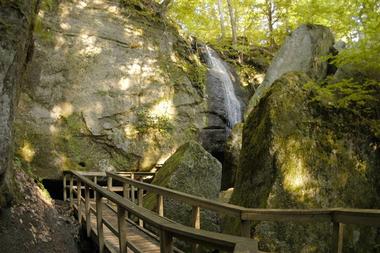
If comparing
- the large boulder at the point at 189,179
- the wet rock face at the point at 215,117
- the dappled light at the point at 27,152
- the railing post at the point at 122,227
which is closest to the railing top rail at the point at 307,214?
the railing post at the point at 122,227

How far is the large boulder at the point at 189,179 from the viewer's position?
7.08 m

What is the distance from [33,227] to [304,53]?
10.3m

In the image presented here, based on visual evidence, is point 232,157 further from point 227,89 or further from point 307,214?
point 307,214

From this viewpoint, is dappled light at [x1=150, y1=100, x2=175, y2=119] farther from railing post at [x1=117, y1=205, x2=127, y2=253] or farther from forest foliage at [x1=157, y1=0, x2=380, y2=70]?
railing post at [x1=117, y1=205, x2=127, y2=253]

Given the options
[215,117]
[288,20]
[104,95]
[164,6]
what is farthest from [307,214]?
[288,20]

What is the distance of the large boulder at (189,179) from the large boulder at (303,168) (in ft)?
5.28

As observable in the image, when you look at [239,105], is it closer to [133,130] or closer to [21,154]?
[133,130]

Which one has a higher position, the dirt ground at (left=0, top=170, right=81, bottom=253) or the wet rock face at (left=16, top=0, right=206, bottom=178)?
the wet rock face at (left=16, top=0, right=206, bottom=178)

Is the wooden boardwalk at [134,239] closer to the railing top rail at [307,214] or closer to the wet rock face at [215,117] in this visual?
the railing top rail at [307,214]

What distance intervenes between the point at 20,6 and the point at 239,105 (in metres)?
10.3

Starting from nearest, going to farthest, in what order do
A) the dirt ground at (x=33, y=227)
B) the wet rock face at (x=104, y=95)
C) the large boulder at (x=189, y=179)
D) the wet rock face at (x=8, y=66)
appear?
the dirt ground at (x=33, y=227) < the wet rock face at (x=8, y=66) < the large boulder at (x=189, y=179) < the wet rock face at (x=104, y=95)

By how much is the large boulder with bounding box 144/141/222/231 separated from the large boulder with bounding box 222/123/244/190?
12.5ft

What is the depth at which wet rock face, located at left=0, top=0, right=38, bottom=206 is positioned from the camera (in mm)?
5258

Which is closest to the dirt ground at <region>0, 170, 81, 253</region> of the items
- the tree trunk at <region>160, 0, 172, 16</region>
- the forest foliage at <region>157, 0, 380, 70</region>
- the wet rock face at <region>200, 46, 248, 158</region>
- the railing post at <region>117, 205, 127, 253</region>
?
the railing post at <region>117, 205, 127, 253</region>
